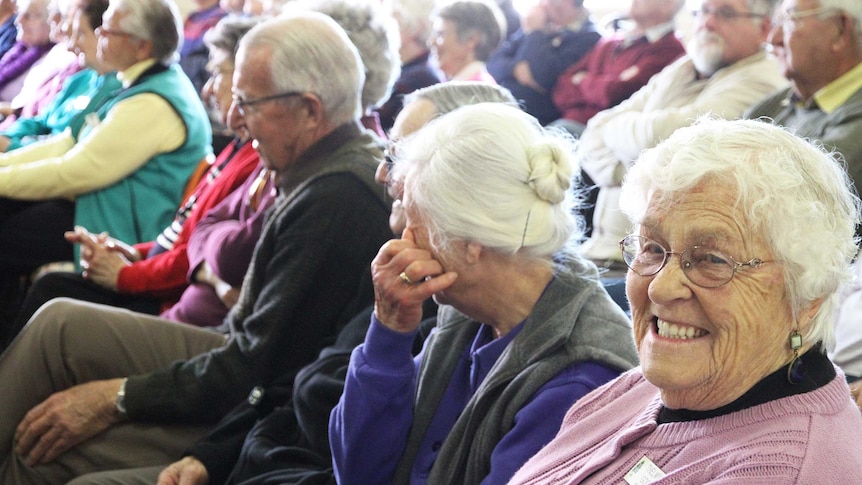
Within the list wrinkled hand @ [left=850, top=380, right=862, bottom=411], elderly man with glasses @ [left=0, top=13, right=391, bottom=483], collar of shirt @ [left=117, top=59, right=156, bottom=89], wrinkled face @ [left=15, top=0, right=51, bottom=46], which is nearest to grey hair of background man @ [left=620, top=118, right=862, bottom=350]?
wrinkled hand @ [left=850, top=380, right=862, bottom=411]

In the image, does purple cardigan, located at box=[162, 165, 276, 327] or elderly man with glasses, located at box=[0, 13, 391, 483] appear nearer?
elderly man with glasses, located at box=[0, 13, 391, 483]

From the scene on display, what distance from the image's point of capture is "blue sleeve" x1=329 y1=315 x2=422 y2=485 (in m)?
1.86

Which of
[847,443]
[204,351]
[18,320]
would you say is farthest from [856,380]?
[18,320]

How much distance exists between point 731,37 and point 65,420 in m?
2.38

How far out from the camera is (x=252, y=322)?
242cm

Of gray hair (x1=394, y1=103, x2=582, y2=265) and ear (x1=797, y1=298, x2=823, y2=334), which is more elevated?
ear (x1=797, y1=298, x2=823, y2=334)

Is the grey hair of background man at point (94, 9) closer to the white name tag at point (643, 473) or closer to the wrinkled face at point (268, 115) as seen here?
the wrinkled face at point (268, 115)

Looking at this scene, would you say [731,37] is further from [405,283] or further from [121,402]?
[121,402]

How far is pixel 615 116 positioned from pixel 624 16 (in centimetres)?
218

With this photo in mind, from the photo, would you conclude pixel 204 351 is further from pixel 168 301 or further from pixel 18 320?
pixel 18 320

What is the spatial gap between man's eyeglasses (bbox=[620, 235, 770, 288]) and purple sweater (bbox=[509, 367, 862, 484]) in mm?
163

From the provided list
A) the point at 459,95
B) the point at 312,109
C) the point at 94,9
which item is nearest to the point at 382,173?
the point at 459,95

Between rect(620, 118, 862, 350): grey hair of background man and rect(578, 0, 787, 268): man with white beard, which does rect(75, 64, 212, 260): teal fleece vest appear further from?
rect(620, 118, 862, 350): grey hair of background man

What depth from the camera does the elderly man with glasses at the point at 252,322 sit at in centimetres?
242
